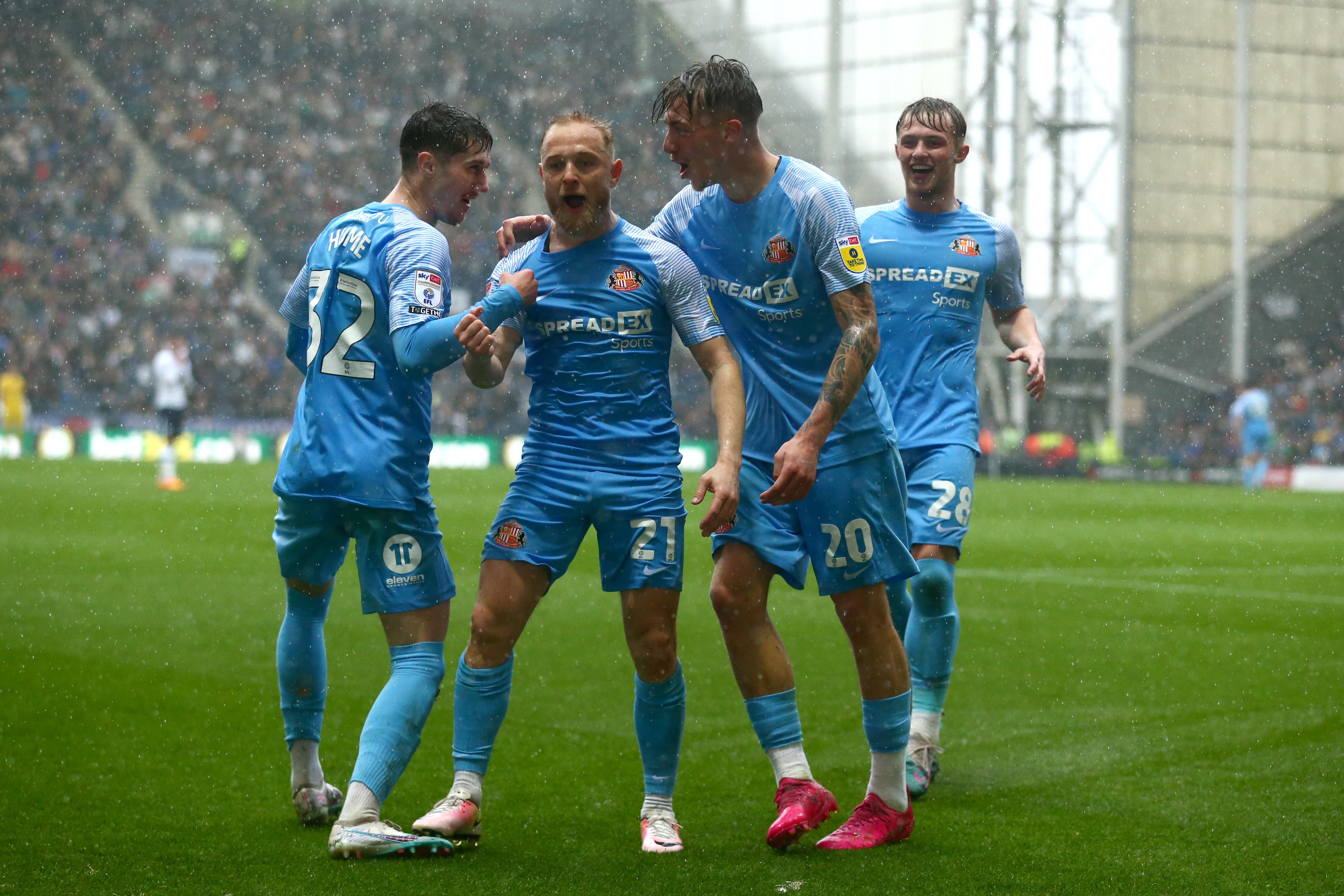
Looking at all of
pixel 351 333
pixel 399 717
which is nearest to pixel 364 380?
pixel 351 333

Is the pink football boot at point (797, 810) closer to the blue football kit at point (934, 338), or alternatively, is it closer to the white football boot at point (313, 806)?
the blue football kit at point (934, 338)

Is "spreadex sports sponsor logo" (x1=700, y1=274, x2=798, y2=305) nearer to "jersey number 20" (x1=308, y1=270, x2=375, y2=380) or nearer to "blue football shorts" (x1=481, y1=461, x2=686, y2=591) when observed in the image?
"blue football shorts" (x1=481, y1=461, x2=686, y2=591)

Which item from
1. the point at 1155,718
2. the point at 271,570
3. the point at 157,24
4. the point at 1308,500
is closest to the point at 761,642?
the point at 1155,718

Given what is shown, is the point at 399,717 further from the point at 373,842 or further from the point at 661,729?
the point at 661,729

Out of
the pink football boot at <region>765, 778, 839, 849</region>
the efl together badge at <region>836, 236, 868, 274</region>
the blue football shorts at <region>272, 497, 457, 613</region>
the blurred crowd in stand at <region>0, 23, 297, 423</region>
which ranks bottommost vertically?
the pink football boot at <region>765, 778, 839, 849</region>

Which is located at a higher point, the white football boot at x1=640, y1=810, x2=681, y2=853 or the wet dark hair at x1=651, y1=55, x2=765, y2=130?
the wet dark hair at x1=651, y1=55, x2=765, y2=130

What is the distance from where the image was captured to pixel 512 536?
3.66 meters

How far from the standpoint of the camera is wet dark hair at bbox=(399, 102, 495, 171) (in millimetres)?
3742

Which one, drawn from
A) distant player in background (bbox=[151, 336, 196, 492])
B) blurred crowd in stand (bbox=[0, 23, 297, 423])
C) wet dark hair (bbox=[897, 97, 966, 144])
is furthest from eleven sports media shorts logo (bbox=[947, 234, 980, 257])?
blurred crowd in stand (bbox=[0, 23, 297, 423])

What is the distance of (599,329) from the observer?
3699 millimetres

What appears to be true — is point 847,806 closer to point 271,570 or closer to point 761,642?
point 761,642

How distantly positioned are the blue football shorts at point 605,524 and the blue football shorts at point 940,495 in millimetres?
1202

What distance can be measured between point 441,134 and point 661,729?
5.53ft

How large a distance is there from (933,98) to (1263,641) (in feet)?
13.6
